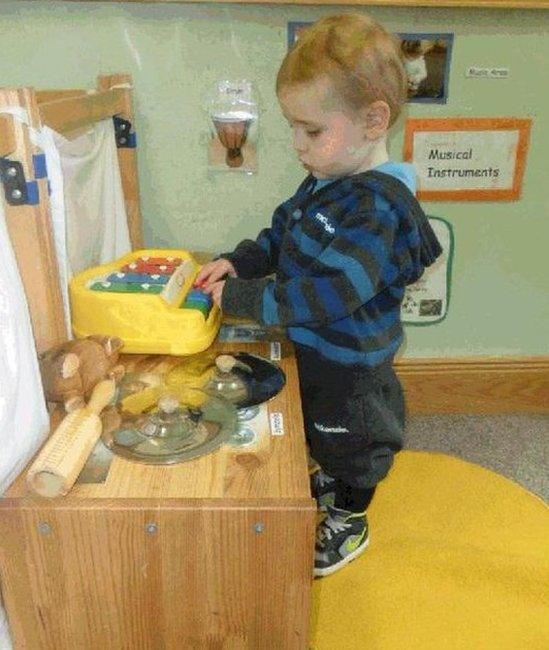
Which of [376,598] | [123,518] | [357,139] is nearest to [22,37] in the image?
[357,139]

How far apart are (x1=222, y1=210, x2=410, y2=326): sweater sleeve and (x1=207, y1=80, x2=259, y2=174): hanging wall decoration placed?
49cm

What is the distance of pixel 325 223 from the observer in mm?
892

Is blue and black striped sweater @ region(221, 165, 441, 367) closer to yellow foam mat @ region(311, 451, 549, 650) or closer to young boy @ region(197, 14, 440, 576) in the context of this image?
young boy @ region(197, 14, 440, 576)

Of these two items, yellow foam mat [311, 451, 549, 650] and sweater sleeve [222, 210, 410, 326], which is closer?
sweater sleeve [222, 210, 410, 326]

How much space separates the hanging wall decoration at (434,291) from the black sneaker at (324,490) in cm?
50

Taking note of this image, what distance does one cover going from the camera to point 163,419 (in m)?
0.76

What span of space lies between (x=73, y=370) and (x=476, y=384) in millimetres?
1028

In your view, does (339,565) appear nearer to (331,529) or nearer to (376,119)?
(331,529)

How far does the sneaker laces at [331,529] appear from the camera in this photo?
3.56 feet

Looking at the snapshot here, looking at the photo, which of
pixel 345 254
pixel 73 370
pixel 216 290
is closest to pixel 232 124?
pixel 216 290

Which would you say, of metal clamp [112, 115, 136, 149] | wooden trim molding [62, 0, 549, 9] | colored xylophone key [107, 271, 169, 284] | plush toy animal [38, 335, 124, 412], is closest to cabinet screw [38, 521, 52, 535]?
plush toy animal [38, 335, 124, 412]

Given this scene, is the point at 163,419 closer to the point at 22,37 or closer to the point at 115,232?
the point at 115,232

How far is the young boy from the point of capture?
827 mm

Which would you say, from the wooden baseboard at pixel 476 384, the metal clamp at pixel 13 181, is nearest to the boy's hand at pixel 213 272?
the metal clamp at pixel 13 181
